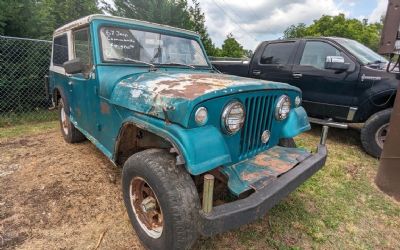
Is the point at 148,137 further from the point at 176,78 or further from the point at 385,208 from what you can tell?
the point at 385,208

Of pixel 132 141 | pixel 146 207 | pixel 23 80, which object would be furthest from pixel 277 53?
pixel 23 80

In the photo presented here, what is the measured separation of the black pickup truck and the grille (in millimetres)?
2618

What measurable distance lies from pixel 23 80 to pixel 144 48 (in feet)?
15.1

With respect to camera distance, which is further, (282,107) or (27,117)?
(27,117)

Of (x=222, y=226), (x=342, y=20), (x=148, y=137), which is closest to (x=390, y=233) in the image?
(x=222, y=226)

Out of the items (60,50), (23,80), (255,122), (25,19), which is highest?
(25,19)

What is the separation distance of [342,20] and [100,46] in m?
30.7

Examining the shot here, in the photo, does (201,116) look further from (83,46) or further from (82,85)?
(83,46)

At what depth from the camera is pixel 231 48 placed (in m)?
22.8

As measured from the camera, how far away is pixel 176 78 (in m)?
2.57

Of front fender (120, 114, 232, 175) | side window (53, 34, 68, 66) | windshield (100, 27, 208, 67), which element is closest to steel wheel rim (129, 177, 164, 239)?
front fender (120, 114, 232, 175)

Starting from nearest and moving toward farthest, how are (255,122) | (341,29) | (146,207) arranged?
(146,207) → (255,122) → (341,29)

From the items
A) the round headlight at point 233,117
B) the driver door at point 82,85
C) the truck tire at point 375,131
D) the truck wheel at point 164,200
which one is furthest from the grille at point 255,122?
the truck tire at point 375,131

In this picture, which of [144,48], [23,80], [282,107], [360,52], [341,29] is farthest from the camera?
[341,29]
